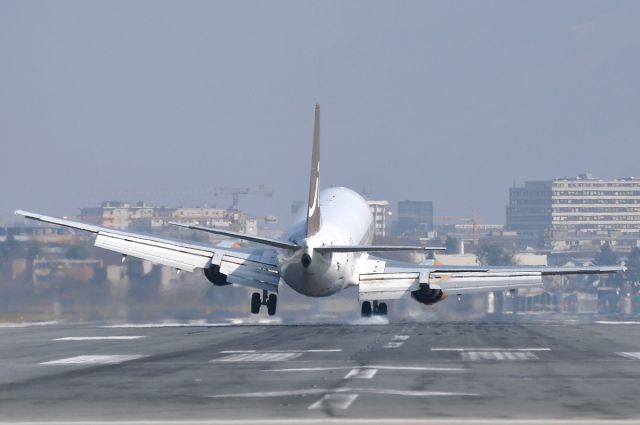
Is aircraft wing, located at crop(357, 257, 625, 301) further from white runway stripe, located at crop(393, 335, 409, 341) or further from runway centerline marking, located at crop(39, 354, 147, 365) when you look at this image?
runway centerline marking, located at crop(39, 354, 147, 365)

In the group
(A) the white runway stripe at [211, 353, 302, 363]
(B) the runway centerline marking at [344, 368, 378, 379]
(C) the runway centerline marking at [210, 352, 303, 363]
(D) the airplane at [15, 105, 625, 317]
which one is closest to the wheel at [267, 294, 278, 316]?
(D) the airplane at [15, 105, 625, 317]

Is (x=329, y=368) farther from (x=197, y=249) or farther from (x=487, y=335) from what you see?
(x=197, y=249)

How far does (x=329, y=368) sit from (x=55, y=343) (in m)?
23.4

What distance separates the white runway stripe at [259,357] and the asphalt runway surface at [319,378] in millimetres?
Result: 72

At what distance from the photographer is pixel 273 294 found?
8744 cm

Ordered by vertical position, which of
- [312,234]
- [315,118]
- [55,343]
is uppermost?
[315,118]

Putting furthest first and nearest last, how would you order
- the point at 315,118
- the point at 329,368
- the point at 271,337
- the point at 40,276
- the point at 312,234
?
1. the point at 40,276
2. the point at 315,118
3. the point at 312,234
4. the point at 271,337
5. the point at 329,368

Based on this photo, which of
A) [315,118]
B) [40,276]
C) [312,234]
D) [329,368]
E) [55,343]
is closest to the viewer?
[329,368]

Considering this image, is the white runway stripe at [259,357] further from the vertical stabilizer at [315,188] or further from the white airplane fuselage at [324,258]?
the vertical stabilizer at [315,188]

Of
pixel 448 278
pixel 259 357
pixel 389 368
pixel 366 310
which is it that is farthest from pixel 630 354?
pixel 366 310

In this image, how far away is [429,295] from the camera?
8562 centimetres

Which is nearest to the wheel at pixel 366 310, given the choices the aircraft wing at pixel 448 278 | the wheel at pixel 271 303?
the aircraft wing at pixel 448 278

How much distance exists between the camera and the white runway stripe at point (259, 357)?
4838cm

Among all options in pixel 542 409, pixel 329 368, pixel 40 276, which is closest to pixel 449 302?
pixel 40 276
